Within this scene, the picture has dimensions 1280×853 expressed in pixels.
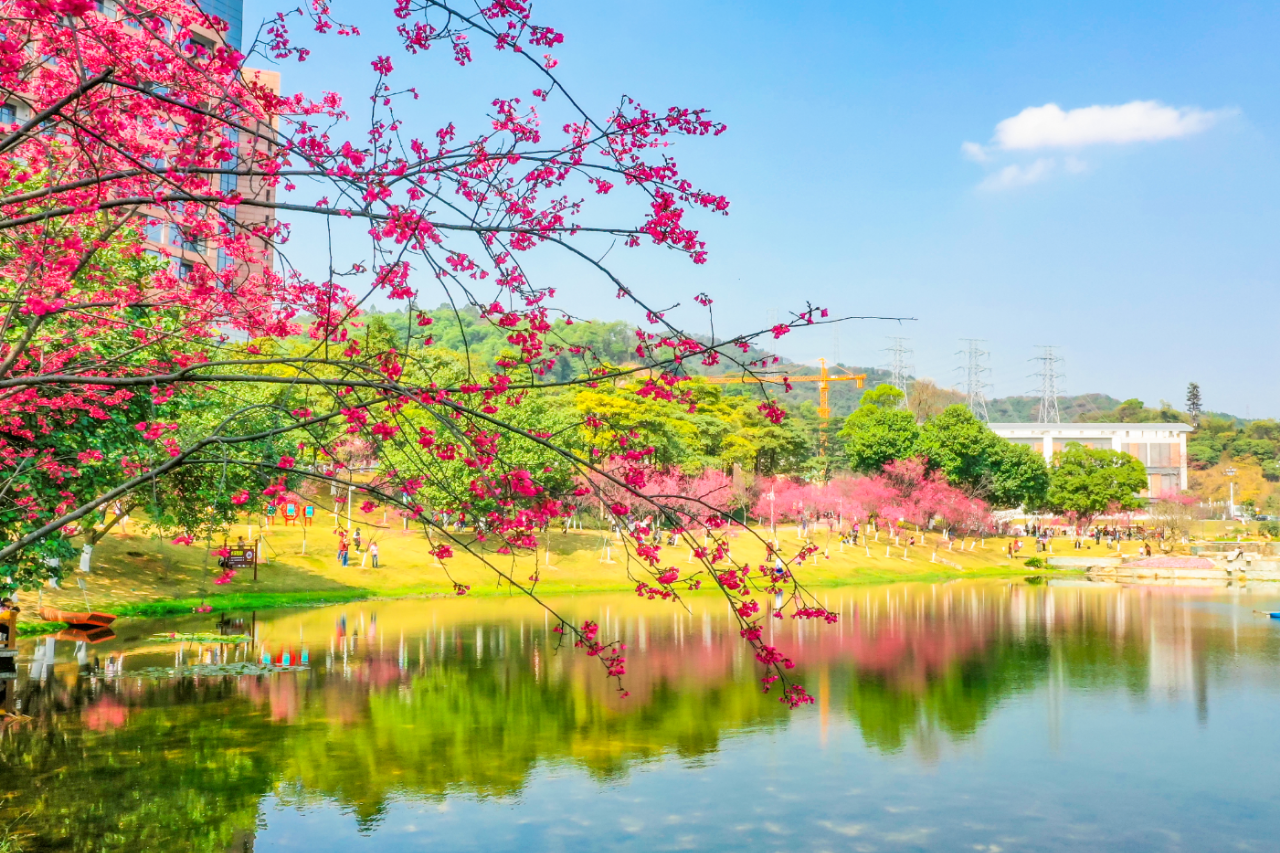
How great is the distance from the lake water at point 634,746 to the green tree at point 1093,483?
4462 centimetres

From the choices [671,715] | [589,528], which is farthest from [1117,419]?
[671,715]

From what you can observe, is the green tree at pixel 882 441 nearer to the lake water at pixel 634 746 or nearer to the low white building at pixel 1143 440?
the lake water at pixel 634 746

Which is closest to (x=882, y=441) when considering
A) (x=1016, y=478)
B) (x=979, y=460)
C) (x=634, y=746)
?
(x=979, y=460)

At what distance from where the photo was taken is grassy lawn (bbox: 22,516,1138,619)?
30328 millimetres

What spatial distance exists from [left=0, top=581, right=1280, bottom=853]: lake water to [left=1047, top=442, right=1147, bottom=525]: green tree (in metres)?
44.6

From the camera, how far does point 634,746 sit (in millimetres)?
14734

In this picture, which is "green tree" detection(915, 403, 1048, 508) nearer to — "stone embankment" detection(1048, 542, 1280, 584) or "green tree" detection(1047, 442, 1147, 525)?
"green tree" detection(1047, 442, 1147, 525)

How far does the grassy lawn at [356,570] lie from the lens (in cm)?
3033

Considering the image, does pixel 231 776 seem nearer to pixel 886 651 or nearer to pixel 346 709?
pixel 346 709

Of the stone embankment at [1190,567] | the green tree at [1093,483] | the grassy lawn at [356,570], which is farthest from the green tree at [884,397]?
the stone embankment at [1190,567]

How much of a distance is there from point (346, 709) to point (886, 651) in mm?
13263

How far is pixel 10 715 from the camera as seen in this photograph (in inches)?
604

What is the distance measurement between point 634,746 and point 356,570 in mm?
25726

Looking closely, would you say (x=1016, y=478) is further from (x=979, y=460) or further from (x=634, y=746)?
(x=634, y=746)
